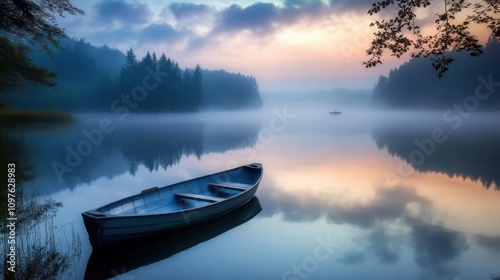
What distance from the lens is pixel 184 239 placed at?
10.4m

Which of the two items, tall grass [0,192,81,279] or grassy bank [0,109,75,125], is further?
grassy bank [0,109,75,125]

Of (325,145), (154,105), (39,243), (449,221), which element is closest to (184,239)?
(39,243)

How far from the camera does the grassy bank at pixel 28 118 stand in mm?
37625

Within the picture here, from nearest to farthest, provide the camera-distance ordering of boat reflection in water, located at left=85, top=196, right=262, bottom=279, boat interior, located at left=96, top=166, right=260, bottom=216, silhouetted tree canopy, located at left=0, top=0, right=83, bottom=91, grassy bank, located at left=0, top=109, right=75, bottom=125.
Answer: boat reflection in water, located at left=85, top=196, right=262, bottom=279 < boat interior, located at left=96, top=166, right=260, bottom=216 < silhouetted tree canopy, located at left=0, top=0, right=83, bottom=91 < grassy bank, located at left=0, top=109, right=75, bottom=125

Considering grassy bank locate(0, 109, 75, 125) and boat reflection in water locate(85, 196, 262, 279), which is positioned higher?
grassy bank locate(0, 109, 75, 125)

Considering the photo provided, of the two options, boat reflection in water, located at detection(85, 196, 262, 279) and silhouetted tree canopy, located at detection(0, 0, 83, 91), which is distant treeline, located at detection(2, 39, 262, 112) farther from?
boat reflection in water, located at detection(85, 196, 262, 279)

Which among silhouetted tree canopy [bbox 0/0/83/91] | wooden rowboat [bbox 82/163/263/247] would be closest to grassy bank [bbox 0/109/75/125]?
silhouetted tree canopy [bbox 0/0/83/91]

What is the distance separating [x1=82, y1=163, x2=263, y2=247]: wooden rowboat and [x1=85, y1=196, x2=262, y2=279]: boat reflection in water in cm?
31

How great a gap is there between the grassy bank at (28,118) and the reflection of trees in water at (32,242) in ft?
92.7

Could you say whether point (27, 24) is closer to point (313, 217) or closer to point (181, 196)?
point (181, 196)

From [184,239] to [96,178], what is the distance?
12.0 m

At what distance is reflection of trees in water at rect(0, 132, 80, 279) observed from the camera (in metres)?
7.33

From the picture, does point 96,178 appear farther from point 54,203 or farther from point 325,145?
point 325,145

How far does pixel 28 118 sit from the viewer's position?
4400 centimetres
